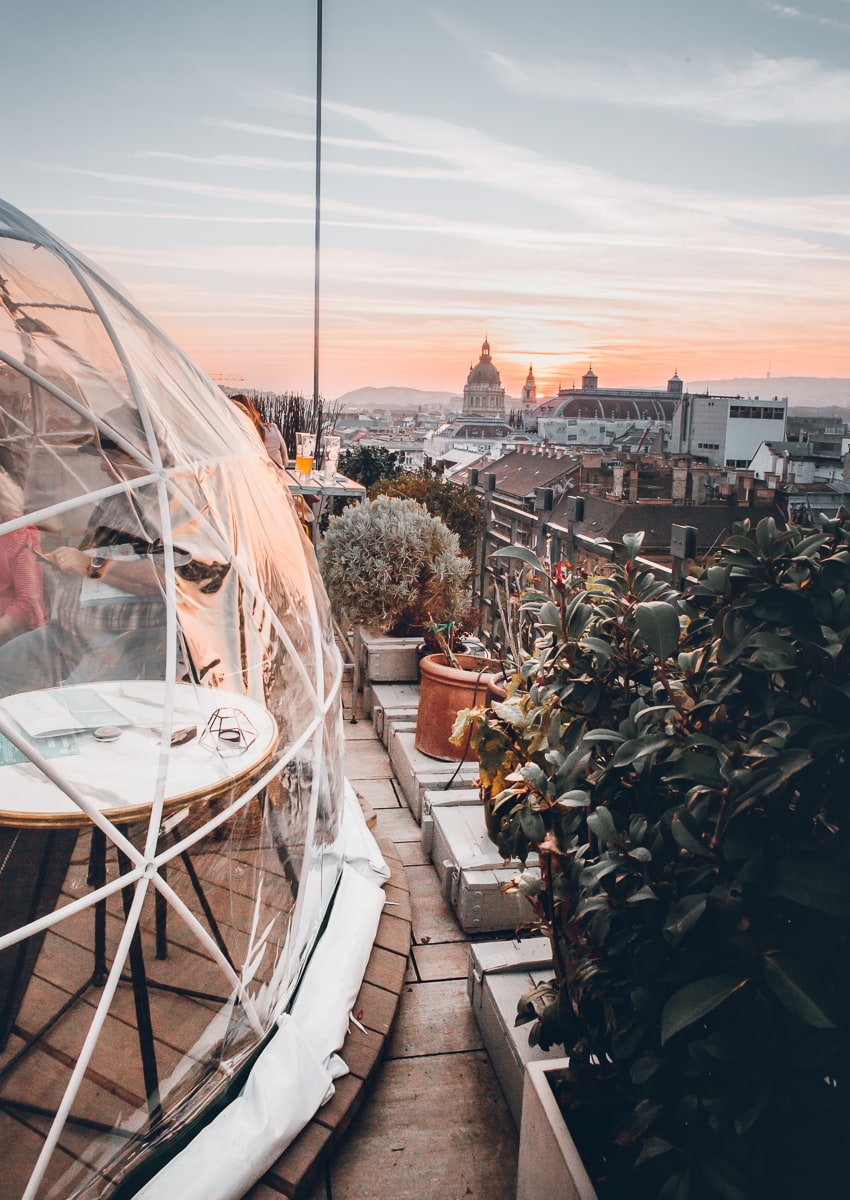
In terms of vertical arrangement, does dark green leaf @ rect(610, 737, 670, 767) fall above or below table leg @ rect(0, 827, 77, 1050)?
above

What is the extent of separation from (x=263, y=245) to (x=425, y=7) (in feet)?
18.0

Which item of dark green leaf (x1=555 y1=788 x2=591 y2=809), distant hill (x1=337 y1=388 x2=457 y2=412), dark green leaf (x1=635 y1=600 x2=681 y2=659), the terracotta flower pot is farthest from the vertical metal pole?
distant hill (x1=337 y1=388 x2=457 y2=412)

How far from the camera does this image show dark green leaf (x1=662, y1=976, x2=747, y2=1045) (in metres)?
1.00

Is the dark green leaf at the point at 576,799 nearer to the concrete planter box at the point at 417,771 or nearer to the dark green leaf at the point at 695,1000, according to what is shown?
the dark green leaf at the point at 695,1000

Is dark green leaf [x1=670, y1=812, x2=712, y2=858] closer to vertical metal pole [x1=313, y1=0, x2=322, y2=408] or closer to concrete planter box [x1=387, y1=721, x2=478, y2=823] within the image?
concrete planter box [x1=387, y1=721, x2=478, y2=823]

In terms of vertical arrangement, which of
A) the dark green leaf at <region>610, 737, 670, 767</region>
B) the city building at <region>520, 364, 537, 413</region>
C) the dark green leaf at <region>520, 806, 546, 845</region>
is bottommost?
the dark green leaf at <region>520, 806, 546, 845</region>

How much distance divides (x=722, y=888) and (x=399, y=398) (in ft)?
612

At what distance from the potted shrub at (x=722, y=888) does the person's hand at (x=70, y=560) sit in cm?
105

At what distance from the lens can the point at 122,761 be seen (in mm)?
1725

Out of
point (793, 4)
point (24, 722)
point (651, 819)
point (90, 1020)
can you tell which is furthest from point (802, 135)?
point (90, 1020)

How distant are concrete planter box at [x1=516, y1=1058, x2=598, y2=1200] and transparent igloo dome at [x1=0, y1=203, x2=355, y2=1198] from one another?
73cm

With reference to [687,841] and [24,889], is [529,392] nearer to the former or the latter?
[24,889]

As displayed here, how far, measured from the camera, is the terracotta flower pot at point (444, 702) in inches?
137

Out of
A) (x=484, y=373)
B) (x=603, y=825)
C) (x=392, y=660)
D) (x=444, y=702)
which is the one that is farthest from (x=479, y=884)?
(x=484, y=373)
